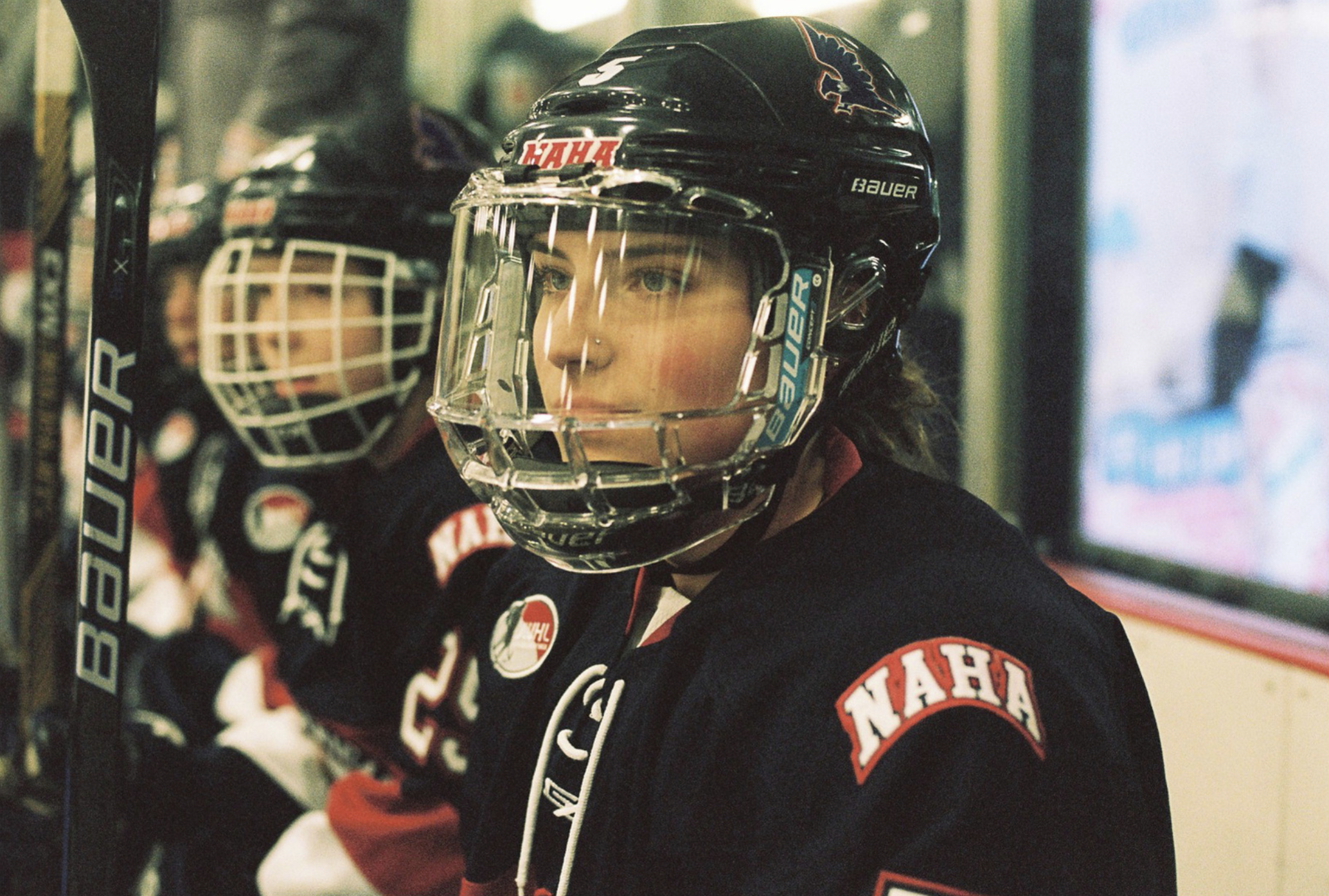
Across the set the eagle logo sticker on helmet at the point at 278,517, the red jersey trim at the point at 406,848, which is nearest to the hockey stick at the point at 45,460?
the red jersey trim at the point at 406,848

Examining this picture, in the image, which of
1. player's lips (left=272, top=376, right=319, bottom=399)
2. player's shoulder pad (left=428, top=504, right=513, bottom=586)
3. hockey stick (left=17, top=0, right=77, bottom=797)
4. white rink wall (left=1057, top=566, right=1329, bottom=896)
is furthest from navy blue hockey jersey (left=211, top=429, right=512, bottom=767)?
white rink wall (left=1057, top=566, right=1329, bottom=896)

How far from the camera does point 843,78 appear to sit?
1.01m

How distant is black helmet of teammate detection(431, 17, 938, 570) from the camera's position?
915 millimetres

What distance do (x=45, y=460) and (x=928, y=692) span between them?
46.9 inches

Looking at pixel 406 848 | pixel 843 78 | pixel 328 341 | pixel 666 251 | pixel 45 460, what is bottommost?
pixel 406 848

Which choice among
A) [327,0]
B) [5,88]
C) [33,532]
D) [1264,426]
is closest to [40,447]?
[33,532]

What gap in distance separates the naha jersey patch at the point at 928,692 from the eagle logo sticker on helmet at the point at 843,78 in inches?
18.2

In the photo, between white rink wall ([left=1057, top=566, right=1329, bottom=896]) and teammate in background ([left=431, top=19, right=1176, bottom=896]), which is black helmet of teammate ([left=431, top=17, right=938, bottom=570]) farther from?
white rink wall ([left=1057, top=566, right=1329, bottom=896])

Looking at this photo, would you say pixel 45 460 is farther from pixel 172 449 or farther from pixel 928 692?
pixel 172 449

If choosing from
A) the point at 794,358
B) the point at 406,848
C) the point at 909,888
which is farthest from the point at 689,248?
the point at 406,848

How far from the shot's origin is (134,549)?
10.1 ft

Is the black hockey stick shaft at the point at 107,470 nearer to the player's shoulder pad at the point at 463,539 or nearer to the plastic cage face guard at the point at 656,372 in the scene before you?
the plastic cage face guard at the point at 656,372

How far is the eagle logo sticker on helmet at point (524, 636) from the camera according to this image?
1.16 meters

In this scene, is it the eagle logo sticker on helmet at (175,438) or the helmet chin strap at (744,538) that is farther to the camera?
the eagle logo sticker on helmet at (175,438)
